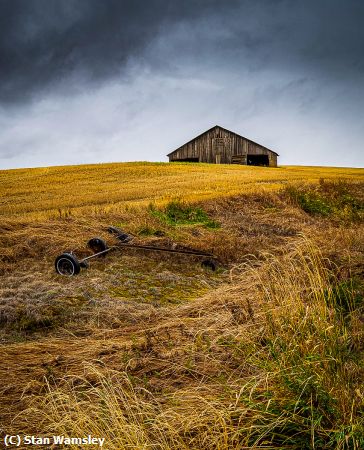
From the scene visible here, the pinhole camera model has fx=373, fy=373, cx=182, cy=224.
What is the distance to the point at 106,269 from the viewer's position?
7.94m

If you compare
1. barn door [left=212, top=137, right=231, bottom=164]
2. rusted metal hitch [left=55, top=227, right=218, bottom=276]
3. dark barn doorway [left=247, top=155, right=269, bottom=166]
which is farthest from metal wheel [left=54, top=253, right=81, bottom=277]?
dark barn doorway [left=247, top=155, right=269, bottom=166]

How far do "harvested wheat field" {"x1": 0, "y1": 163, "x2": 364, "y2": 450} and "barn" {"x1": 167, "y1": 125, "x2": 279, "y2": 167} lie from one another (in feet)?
122

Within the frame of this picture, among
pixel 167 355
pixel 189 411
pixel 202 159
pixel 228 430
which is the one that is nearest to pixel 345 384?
pixel 228 430

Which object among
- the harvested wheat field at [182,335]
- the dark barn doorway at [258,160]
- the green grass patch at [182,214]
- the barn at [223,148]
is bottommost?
the harvested wheat field at [182,335]

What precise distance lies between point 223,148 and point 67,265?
43962 millimetres

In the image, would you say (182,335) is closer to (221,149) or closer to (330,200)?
(330,200)

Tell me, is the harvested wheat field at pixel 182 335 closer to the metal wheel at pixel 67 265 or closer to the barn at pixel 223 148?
the metal wheel at pixel 67 265

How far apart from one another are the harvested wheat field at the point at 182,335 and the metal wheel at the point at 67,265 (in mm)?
186

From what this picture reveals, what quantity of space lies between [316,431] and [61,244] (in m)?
7.95

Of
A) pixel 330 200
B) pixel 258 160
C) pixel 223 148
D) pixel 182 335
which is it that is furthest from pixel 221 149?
pixel 182 335

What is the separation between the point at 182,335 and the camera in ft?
14.9

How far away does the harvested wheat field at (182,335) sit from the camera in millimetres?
2549

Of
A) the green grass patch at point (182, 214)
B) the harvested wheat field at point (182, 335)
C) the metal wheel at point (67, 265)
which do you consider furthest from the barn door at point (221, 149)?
the metal wheel at point (67, 265)

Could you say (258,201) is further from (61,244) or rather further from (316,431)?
(316,431)
